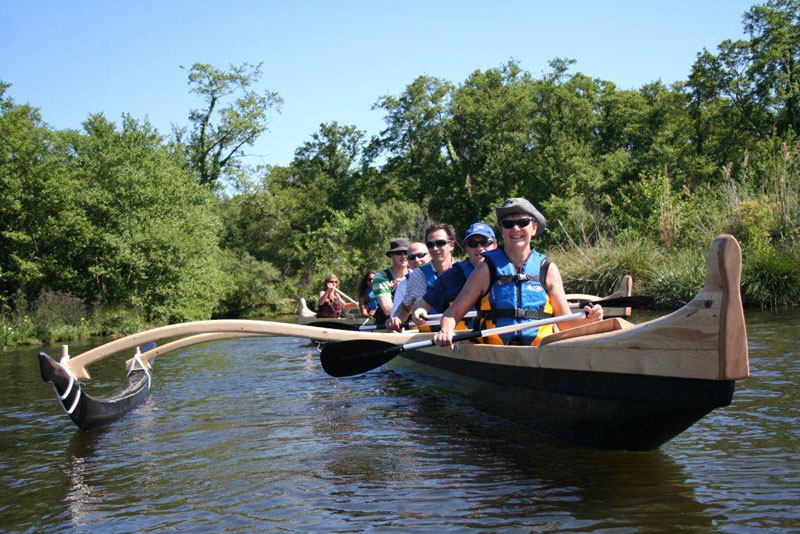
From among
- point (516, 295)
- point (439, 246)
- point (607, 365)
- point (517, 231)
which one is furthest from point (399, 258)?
point (607, 365)

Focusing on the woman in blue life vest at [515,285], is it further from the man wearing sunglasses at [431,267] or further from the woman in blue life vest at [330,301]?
the woman in blue life vest at [330,301]

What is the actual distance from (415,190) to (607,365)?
39.3 m

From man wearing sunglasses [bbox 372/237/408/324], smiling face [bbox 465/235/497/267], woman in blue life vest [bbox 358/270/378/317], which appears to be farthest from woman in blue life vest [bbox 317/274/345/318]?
smiling face [bbox 465/235/497/267]

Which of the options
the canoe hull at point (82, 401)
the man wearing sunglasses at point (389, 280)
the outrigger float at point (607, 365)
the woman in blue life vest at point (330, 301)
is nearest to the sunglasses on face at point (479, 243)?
the outrigger float at point (607, 365)

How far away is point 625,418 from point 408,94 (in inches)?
1614

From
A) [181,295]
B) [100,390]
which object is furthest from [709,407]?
[181,295]

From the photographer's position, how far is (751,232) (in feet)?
48.4

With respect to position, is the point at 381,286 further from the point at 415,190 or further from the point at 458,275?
the point at 415,190

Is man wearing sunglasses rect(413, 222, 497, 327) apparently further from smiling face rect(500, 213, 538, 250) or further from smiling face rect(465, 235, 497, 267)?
smiling face rect(500, 213, 538, 250)

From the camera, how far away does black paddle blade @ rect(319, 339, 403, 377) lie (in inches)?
226

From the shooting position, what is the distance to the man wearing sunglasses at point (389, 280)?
350 inches

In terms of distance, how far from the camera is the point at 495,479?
4.31 meters

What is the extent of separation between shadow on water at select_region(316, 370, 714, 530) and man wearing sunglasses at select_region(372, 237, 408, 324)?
2.83 metres

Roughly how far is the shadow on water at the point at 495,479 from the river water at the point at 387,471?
0.01 meters
